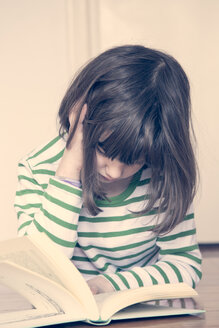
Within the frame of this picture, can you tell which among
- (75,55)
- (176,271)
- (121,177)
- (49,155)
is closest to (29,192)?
(49,155)

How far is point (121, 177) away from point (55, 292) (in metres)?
0.30

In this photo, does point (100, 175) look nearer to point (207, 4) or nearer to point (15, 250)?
point (15, 250)

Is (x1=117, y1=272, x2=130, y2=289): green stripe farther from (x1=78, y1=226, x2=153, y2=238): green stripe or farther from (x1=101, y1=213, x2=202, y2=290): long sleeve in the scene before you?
(x1=78, y1=226, x2=153, y2=238): green stripe

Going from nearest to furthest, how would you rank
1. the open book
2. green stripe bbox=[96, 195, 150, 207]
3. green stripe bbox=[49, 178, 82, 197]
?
the open book, green stripe bbox=[49, 178, 82, 197], green stripe bbox=[96, 195, 150, 207]

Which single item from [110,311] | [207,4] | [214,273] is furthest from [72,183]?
[207,4]

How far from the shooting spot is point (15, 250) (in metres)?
0.66

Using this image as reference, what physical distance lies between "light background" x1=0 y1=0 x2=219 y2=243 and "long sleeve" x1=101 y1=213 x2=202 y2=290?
911 millimetres

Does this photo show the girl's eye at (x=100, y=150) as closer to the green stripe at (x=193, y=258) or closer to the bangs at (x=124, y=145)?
the bangs at (x=124, y=145)

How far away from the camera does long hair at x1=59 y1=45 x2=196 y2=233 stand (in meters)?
0.82

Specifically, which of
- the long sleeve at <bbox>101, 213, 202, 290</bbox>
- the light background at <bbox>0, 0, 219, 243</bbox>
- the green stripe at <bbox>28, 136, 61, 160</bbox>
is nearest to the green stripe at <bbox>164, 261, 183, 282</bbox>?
the long sleeve at <bbox>101, 213, 202, 290</bbox>

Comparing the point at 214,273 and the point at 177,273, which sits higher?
the point at 177,273

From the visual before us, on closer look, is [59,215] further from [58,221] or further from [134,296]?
[134,296]

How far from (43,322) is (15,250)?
0.30 feet

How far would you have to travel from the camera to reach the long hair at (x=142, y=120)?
819 mm
